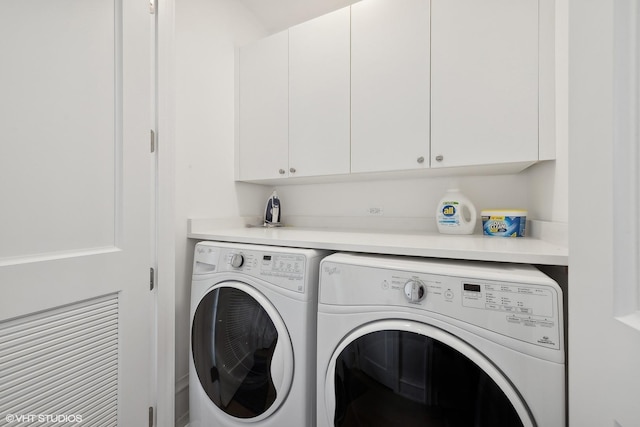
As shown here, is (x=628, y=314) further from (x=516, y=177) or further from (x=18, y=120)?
(x=18, y=120)

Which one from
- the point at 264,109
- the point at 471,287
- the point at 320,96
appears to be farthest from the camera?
the point at 264,109

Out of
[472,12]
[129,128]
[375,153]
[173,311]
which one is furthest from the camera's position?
[375,153]

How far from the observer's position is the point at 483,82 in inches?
47.8

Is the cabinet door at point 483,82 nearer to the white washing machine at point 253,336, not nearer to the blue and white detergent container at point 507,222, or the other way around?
the blue and white detergent container at point 507,222

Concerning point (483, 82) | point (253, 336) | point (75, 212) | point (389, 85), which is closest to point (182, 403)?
point (253, 336)

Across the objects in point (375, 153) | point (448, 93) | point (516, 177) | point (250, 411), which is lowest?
point (250, 411)

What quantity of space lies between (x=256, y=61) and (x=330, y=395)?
2001 mm

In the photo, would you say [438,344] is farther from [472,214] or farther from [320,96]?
[320,96]

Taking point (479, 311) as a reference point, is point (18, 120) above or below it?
above

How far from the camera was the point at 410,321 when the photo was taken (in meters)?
0.85

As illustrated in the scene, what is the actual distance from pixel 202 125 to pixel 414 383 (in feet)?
5.65

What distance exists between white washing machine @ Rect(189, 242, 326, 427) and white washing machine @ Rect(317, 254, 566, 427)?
0.32ft

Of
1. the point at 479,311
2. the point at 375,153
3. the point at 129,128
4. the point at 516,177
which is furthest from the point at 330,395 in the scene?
the point at 516,177

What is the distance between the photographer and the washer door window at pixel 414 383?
2.40 feet
